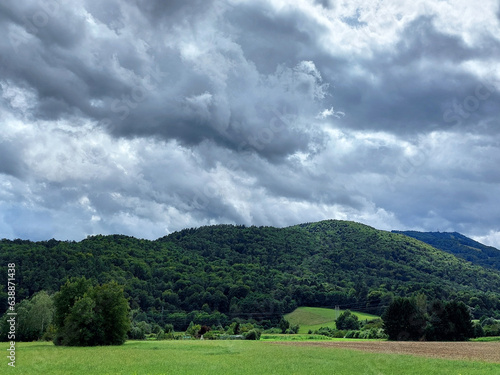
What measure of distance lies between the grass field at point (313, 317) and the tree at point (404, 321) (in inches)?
2344

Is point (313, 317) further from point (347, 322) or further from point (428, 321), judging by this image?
point (428, 321)

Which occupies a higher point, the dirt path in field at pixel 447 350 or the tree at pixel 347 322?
the dirt path in field at pixel 447 350

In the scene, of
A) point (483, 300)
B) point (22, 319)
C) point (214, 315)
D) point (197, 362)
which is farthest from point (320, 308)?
point (197, 362)

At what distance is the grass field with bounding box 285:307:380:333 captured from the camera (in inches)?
6485

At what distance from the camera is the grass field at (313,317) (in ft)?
540

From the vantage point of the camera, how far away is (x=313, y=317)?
589 feet

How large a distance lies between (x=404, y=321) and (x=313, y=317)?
8469 cm

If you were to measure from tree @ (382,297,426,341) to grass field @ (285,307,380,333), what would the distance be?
59.5 m

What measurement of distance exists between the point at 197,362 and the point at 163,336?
75.5 m

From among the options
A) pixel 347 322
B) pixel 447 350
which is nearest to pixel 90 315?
→ pixel 447 350

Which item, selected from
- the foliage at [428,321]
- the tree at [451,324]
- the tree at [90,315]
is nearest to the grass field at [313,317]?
the foliage at [428,321]

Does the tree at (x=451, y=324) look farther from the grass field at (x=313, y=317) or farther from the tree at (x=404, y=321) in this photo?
the grass field at (x=313, y=317)

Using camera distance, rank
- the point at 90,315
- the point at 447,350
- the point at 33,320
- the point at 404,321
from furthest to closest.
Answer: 1. the point at 404,321
2. the point at 33,320
3. the point at 90,315
4. the point at 447,350

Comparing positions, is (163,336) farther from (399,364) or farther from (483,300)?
(483,300)
